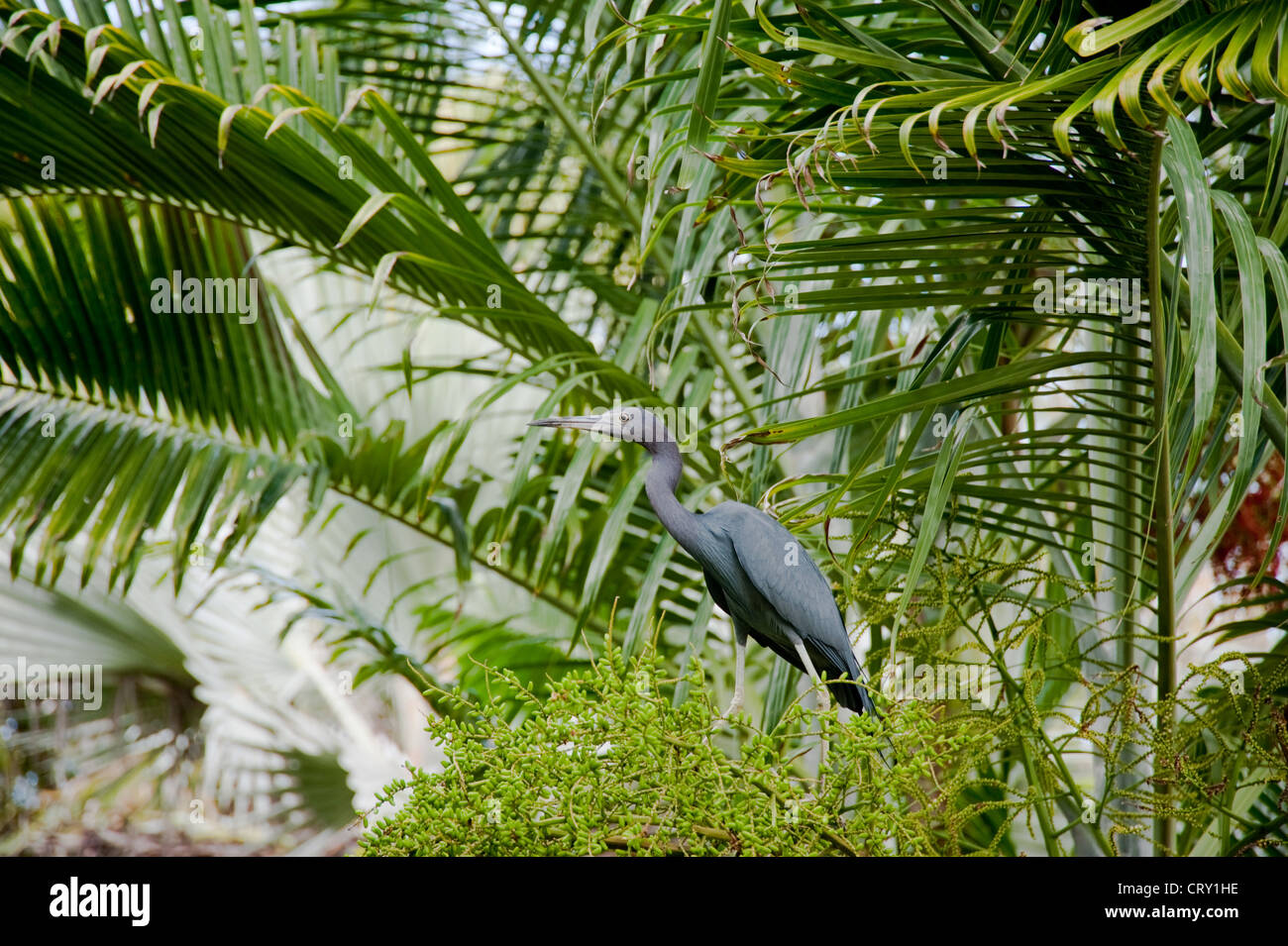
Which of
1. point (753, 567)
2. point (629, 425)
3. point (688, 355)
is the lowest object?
point (753, 567)

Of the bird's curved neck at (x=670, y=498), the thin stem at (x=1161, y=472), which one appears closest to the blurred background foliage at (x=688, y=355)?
the thin stem at (x=1161, y=472)

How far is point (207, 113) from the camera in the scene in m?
1.91

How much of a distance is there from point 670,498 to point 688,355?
918 millimetres

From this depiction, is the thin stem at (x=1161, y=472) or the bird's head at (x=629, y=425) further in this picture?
the bird's head at (x=629, y=425)

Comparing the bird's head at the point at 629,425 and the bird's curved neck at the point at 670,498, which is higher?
the bird's head at the point at 629,425

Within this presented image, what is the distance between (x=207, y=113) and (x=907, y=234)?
1212 millimetres

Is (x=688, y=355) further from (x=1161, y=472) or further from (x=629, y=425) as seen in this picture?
(x=1161, y=472)

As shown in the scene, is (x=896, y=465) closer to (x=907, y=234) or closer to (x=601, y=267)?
(x=907, y=234)

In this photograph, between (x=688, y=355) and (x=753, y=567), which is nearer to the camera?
(x=753, y=567)

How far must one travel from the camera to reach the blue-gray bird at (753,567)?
1413 mm

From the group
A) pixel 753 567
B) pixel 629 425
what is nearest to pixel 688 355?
pixel 629 425

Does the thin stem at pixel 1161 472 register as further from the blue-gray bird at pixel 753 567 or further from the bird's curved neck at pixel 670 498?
the bird's curved neck at pixel 670 498

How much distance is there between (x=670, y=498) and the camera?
4.74ft
